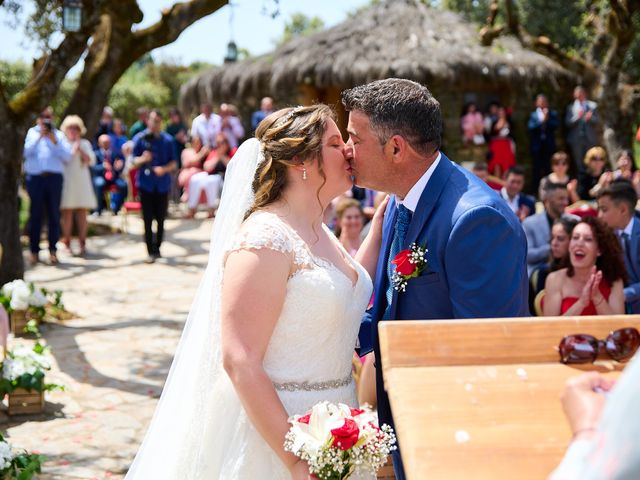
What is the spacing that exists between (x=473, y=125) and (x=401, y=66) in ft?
7.63

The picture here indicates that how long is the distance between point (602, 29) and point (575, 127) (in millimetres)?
4742

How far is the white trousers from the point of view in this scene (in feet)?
54.5

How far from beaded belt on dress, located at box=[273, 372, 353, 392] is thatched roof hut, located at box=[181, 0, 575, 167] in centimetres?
1803

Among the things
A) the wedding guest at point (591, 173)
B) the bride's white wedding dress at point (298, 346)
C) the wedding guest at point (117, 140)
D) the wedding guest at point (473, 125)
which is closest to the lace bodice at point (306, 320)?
the bride's white wedding dress at point (298, 346)

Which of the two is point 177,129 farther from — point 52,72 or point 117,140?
point 52,72

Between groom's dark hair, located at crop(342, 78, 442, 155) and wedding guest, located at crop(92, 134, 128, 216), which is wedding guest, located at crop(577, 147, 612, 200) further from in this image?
groom's dark hair, located at crop(342, 78, 442, 155)

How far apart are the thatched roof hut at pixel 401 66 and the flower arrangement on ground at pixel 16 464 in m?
17.1

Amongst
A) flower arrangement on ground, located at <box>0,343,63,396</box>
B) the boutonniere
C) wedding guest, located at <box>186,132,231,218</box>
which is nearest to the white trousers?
wedding guest, located at <box>186,132,231,218</box>

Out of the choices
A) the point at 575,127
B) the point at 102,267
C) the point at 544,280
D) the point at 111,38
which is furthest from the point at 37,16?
the point at 575,127

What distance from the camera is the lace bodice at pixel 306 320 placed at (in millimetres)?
2844

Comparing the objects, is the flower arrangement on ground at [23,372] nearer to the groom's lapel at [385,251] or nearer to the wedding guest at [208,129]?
the groom's lapel at [385,251]

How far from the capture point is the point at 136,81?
43844 mm

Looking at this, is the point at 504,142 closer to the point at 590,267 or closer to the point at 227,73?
the point at 227,73

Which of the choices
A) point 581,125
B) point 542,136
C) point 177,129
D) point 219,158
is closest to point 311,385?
point 219,158
